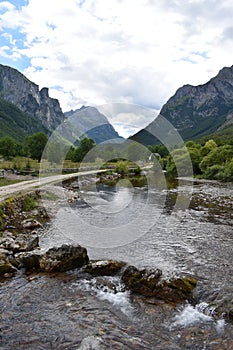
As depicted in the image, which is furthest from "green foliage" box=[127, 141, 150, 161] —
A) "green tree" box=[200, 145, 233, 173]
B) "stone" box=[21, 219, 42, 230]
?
"stone" box=[21, 219, 42, 230]

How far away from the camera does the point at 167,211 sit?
2545cm

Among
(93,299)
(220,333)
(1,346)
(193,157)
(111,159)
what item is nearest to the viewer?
(1,346)

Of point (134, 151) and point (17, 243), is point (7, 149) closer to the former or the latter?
point (134, 151)

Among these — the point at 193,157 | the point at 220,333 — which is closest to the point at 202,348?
the point at 220,333

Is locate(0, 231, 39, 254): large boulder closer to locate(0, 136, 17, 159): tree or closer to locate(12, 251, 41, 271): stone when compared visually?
locate(12, 251, 41, 271): stone

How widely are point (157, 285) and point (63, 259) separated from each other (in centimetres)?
421

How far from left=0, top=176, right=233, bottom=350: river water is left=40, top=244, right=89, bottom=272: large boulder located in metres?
0.38

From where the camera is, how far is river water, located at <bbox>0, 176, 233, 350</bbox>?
24.4 ft

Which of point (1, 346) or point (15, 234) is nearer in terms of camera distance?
point (1, 346)

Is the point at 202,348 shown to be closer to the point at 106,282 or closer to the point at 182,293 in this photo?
the point at 182,293

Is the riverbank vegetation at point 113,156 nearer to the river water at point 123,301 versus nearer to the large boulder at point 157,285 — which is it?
the river water at point 123,301

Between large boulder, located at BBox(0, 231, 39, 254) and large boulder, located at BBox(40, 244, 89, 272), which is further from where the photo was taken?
large boulder, located at BBox(0, 231, 39, 254)

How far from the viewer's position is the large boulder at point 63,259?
11742 millimetres

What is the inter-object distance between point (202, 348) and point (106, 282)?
4.49 meters
